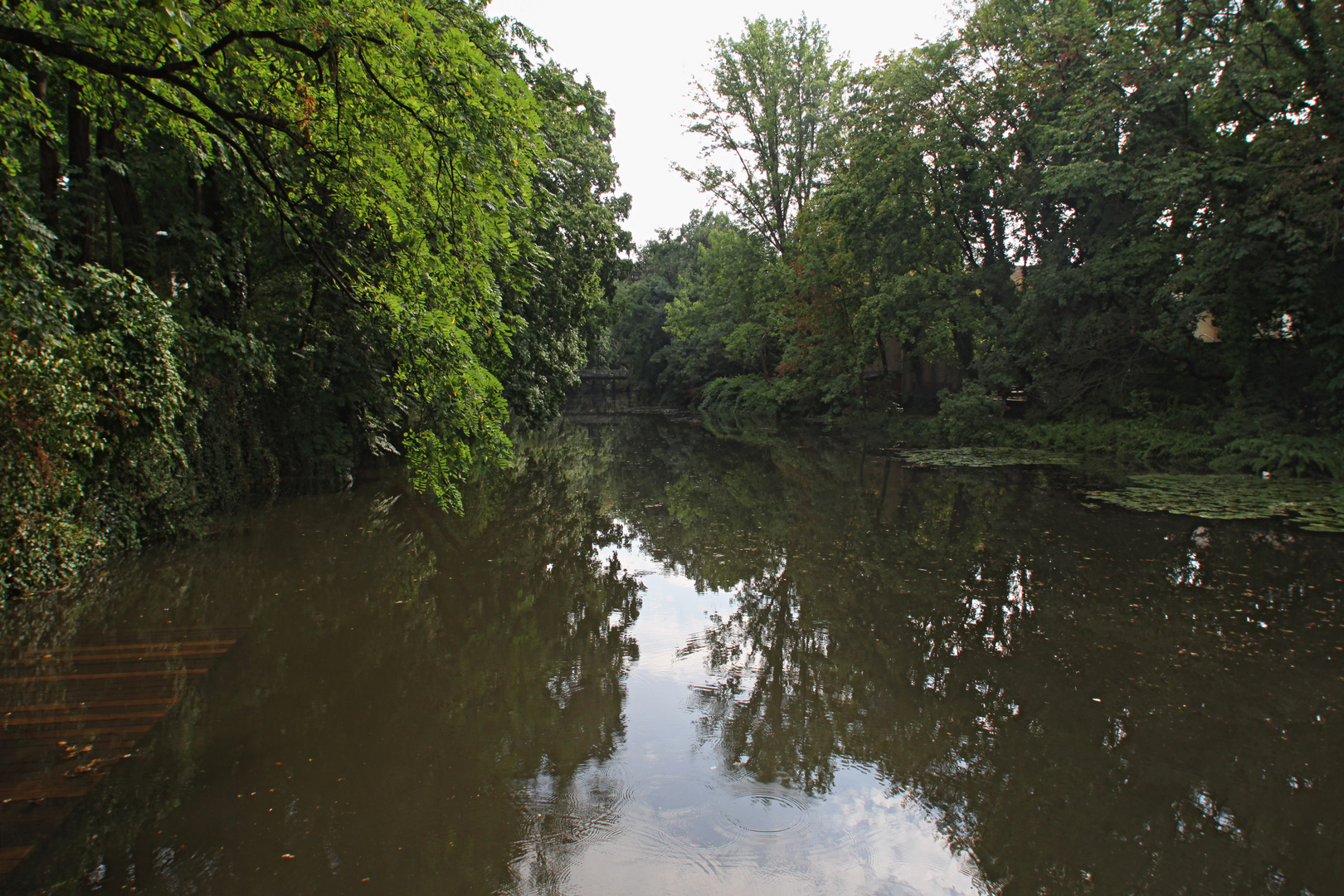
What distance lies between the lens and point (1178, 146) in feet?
54.0

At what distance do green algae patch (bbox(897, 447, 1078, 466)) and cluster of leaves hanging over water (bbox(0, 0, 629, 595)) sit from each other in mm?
11529

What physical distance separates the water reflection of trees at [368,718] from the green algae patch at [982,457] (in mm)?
11161

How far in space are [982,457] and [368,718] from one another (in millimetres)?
16961

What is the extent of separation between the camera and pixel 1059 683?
220 inches

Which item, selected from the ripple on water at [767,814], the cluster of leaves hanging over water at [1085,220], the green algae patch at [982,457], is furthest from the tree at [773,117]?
the ripple on water at [767,814]

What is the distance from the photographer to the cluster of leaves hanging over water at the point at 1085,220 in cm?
1453

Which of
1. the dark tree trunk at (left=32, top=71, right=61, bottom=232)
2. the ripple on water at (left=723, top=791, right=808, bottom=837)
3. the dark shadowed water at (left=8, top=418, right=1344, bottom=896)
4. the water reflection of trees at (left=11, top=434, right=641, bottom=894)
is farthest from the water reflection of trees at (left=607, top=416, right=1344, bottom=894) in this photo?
the dark tree trunk at (left=32, top=71, right=61, bottom=232)

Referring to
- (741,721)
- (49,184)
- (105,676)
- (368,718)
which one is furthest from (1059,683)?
(49,184)

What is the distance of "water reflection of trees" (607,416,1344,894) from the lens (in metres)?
3.83

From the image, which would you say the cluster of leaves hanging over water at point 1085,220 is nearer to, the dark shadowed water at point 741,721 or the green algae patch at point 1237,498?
the green algae patch at point 1237,498

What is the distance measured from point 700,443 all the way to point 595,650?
19.4 metres

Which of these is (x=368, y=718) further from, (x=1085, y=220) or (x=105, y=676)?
(x=1085, y=220)

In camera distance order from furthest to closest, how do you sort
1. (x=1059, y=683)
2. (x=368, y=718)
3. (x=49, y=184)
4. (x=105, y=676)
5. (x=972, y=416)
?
(x=972, y=416) → (x=49, y=184) → (x=105, y=676) → (x=1059, y=683) → (x=368, y=718)

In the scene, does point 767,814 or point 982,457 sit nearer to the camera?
point 767,814
